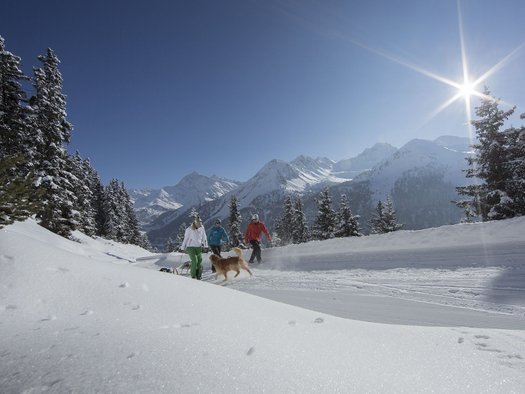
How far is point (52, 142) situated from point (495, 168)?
31897mm

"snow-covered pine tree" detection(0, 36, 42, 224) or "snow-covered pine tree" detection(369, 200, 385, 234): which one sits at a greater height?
"snow-covered pine tree" detection(0, 36, 42, 224)

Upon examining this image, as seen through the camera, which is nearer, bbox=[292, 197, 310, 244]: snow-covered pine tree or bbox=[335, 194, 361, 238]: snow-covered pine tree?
bbox=[335, 194, 361, 238]: snow-covered pine tree

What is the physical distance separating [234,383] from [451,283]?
7990 millimetres

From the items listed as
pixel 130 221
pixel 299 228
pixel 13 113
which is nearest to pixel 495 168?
pixel 299 228

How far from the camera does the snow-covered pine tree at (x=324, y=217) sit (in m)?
39.8

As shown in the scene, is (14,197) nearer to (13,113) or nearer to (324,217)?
(13,113)

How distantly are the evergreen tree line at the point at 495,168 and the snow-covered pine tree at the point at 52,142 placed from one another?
29.6m

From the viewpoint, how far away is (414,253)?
11.6 meters

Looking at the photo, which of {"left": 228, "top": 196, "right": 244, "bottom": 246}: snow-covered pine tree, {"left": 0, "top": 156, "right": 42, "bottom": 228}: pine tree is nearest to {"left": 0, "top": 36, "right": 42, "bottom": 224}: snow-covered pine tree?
{"left": 0, "top": 156, "right": 42, "bottom": 228}: pine tree

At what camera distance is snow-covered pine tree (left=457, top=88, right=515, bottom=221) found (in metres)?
21.2

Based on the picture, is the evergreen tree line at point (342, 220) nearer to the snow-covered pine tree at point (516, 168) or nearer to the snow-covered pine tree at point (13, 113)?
the snow-covered pine tree at point (516, 168)

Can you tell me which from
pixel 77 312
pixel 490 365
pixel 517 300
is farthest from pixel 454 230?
pixel 77 312

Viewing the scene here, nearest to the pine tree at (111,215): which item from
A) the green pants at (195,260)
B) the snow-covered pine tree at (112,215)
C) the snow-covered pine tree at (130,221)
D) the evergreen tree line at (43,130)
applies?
the snow-covered pine tree at (112,215)

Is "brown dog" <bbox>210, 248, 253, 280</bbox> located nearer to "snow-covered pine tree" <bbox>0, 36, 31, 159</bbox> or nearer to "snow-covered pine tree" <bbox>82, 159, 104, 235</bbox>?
"snow-covered pine tree" <bbox>0, 36, 31, 159</bbox>
